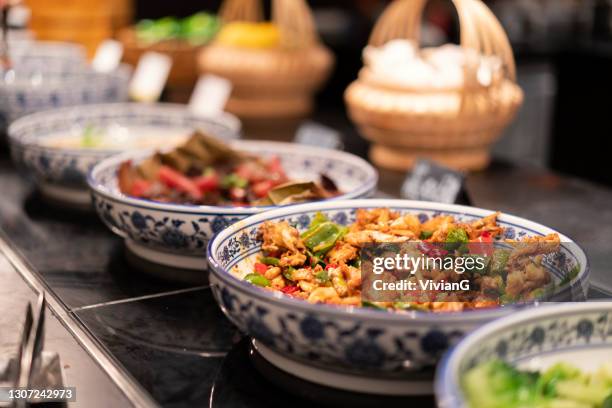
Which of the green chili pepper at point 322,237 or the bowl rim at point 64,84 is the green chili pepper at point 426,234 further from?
the bowl rim at point 64,84

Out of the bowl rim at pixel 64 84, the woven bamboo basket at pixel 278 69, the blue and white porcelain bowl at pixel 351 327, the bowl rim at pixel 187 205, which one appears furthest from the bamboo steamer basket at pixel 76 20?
the blue and white porcelain bowl at pixel 351 327

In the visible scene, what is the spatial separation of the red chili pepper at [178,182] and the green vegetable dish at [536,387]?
2.81 feet

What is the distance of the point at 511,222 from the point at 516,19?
3.95m

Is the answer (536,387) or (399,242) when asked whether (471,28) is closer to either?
(399,242)

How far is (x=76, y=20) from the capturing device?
4.43 m

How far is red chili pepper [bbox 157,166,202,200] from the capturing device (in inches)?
60.3

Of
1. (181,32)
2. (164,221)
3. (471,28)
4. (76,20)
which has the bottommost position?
(76,20)

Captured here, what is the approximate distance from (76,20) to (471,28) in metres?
3.09

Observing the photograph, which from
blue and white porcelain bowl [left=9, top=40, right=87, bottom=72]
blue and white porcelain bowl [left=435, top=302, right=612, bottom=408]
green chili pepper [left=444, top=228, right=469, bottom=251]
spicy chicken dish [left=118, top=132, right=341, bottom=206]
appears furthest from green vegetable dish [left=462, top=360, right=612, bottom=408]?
blue and white porcelain bowl [left=9, top=40, right=87, bottom=72]

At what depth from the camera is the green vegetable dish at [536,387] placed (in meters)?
0.72

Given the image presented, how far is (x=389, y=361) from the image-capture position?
88 cm

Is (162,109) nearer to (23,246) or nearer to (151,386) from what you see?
(23,246)

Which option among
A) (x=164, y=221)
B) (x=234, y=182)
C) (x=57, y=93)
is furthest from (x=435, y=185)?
(x=57, y=93)

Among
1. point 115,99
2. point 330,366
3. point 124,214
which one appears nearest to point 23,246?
point 124,214
